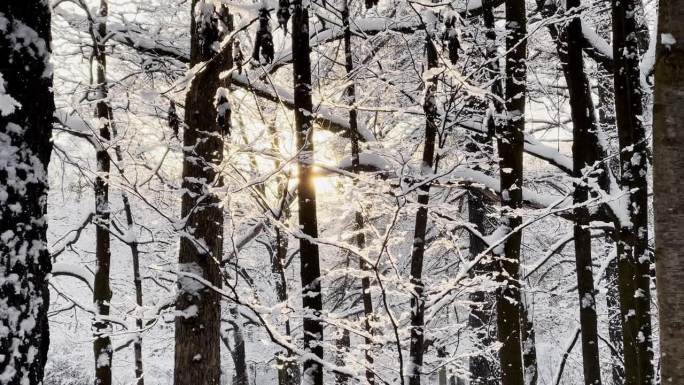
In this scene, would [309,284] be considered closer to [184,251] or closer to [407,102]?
[184,251]

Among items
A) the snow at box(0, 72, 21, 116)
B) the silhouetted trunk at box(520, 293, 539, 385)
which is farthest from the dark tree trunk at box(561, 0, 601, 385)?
the snow at box(0, 72, 21, 116)

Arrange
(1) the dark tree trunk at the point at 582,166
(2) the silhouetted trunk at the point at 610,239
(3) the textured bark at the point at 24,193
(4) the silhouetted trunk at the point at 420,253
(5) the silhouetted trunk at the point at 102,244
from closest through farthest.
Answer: (3) the textured bark at the point at 24,193 < (4) the silhouetted trunk at the point at 420,253 < (1) the dark tree trunk at the point at 582,166 < (5) the silhouetted trunk at the point at 102,244 < (2) the silhouetted trunk at the point at 610,239

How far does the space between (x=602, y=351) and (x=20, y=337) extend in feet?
50.2

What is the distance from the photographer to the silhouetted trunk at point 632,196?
14.7 feet

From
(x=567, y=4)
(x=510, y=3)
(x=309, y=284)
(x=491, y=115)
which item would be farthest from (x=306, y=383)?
(x=567, y=4)

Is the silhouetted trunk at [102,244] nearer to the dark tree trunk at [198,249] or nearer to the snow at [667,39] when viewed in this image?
the dark tree trunk at [198,249]

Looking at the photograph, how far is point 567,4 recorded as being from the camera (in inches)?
246

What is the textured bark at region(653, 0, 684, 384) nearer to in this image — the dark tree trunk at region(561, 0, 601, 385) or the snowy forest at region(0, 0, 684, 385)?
the snowy forest at region(0, 0, 684, 385)

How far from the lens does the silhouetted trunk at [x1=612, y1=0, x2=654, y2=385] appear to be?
4492 mm

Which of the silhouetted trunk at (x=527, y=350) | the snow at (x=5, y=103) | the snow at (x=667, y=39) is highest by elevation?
the snow at (x=667, y=39)

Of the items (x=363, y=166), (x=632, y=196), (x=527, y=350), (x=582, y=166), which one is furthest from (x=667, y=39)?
(x=527, y=350)

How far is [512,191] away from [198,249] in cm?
308

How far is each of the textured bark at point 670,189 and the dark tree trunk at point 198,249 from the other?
3.94 meters

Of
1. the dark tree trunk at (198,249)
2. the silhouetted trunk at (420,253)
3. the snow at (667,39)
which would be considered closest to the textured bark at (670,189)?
the snow at (667,39)
